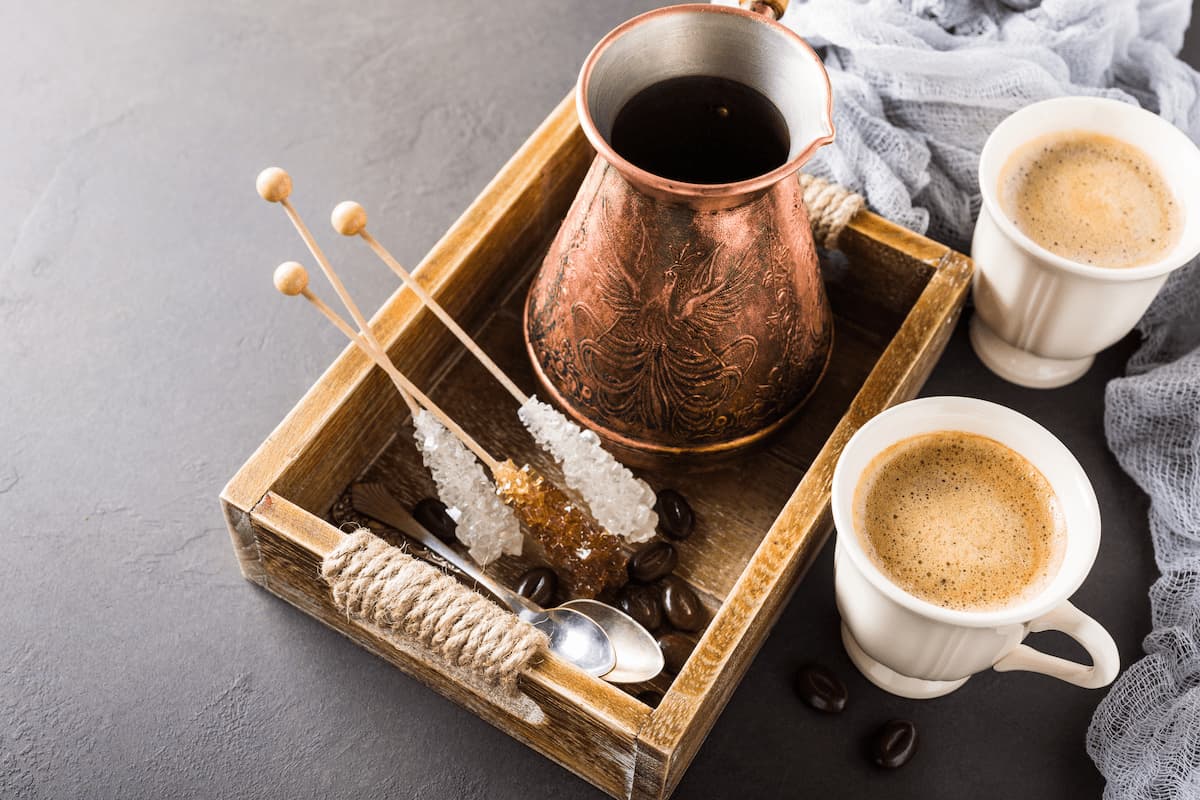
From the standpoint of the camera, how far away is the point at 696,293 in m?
1.19

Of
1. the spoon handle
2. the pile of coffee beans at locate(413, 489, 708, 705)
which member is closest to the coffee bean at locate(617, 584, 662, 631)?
the pile of coffee beans at locate(413, 489, 708, 705)

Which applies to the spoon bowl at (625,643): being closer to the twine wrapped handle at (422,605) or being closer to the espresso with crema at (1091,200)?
the twine wrapped handle at (422,605)

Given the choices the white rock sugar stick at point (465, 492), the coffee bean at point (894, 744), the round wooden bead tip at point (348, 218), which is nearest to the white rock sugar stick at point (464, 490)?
the white rock sugar stick at point (465, 492)

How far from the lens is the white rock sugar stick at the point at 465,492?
4.22 ft

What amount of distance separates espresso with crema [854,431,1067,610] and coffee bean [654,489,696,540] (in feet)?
0.67

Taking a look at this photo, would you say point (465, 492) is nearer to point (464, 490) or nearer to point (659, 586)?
point (464, 490)

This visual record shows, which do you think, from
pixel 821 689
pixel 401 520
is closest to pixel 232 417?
pixel 401 520

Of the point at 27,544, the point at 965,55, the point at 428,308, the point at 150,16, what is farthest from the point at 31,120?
the point at 965,55

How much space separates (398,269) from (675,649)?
18.3 inches

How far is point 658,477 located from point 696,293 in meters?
0.28

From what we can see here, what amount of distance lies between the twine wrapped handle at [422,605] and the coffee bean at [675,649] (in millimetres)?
183

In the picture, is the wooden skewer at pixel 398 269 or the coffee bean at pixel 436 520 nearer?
the wooden skewer at pixel 398 269

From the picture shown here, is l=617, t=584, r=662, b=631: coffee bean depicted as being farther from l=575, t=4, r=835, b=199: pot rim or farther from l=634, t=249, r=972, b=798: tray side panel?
l=575, t=4, r=835, b=199: pot rim

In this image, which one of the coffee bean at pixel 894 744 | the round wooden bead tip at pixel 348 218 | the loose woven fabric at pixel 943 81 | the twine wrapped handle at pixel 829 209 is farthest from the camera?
the loose woven fabric at pixel 943 81
